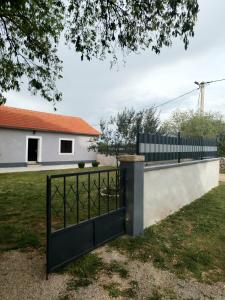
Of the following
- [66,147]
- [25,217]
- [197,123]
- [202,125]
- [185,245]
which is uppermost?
[197,123]

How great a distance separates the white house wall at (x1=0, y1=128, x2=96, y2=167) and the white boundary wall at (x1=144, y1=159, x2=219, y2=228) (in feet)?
35.2

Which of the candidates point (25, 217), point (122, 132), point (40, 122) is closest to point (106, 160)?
point (40, 122)

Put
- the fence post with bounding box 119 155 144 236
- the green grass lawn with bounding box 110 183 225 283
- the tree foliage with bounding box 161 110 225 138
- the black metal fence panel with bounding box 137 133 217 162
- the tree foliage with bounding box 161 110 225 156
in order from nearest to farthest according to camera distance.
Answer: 1. the green grass lawn with bounding box 110 183 225 283
2. the fence post with bounding box 119 155 144 236
3. the black metal fence panel with bounding box 137 133 217 162
4. the tree foliage with bounding box 161 110 225 156
5. the tree foliage with bounding box 161 110 225 138

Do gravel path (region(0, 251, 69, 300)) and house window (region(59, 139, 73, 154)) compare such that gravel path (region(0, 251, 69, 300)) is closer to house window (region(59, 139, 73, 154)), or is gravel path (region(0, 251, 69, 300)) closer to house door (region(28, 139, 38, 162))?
house door (region(28, 139, 38, 162))

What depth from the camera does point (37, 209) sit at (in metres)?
6.96

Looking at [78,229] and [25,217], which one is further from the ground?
[78,229]

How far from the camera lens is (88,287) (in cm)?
328

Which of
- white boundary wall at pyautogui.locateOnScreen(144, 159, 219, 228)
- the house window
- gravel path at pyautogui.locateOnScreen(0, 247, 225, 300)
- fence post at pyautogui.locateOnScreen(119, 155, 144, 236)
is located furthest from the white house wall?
gravel path at pyautogui.locateOnScreen(0, 247, 225, 300)

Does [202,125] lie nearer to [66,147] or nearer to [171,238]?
[66,147]

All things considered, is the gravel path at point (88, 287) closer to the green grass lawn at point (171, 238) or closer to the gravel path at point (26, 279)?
the gravel path at point (26, 279)

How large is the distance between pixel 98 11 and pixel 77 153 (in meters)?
16.1

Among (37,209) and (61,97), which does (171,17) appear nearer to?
(61,97)

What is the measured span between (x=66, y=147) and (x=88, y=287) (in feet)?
60.4

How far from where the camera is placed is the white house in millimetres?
16984
